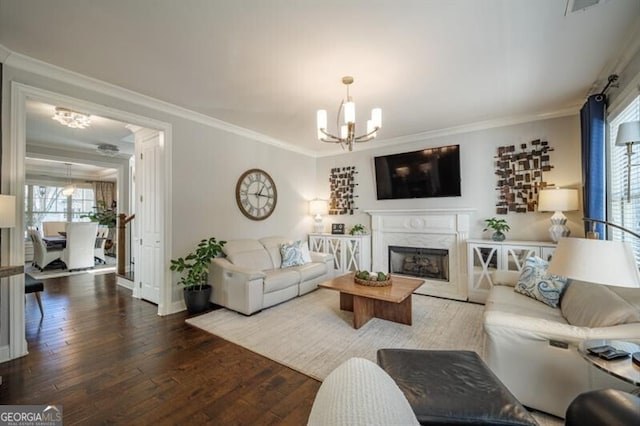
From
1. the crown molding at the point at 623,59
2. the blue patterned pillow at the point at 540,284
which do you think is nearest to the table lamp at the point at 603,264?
the blue patterned pillow at the point at 540,284

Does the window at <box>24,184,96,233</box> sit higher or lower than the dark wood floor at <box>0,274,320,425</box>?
higher

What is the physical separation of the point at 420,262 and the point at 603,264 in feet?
11.8

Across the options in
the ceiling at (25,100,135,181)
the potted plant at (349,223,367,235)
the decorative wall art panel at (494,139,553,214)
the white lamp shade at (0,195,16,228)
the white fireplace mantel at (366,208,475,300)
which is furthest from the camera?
the potted plant at (349,223,367,235)

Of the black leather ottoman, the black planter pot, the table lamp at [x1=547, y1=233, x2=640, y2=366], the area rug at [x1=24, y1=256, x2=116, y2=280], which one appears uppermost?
the table lamp at [x1=547, y1=233, x2=640, y2=366]

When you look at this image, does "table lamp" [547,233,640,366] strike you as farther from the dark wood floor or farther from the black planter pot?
the black planter pot

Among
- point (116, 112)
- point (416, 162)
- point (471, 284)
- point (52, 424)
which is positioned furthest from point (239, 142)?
point (471, 284)

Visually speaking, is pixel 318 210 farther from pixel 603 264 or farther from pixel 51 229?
pixel 51 229

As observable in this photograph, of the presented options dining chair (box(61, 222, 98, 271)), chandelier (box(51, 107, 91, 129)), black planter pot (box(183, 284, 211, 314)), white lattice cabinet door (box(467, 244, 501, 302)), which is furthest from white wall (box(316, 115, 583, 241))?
dining chair (box(61, 222, 98, 271))

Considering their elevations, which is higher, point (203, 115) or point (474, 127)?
point (203, 115)

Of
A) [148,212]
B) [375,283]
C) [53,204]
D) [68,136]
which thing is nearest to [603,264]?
[375,283]

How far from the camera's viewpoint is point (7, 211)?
2.10m

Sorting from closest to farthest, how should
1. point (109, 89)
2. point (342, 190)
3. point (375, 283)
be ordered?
point (109, 89), point (375, 283), point (342, 190)

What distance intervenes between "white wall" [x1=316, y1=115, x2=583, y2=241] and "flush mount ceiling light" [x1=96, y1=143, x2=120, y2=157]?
502 centimetres

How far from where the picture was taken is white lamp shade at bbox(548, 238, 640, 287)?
1064mm
